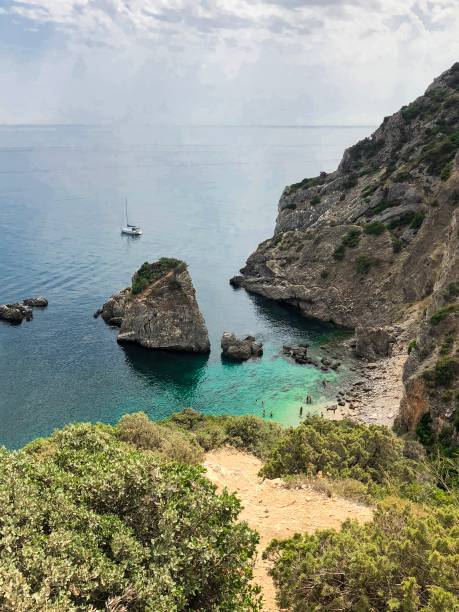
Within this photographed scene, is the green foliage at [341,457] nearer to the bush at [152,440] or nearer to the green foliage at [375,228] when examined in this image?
the bush at [152,440]

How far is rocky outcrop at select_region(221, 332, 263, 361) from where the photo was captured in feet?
217

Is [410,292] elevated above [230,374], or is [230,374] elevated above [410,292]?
[410,292]

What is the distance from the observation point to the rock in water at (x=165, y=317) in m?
67.6

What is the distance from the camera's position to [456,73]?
355ft

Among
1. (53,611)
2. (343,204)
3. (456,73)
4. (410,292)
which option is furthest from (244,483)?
(456,73)

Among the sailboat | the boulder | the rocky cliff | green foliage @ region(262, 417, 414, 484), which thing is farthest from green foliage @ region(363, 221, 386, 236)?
the sailboat

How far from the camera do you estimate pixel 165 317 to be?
67.8m

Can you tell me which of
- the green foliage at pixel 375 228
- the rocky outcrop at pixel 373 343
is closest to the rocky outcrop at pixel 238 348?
the rocky outcrop at pixel 373 343

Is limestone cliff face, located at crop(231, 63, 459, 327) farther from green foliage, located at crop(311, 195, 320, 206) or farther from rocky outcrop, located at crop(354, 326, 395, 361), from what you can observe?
rocky outcrop, located at crop(354, 326, 395, 361)

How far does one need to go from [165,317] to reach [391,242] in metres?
40.8

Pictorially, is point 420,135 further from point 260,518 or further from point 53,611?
point 53,611

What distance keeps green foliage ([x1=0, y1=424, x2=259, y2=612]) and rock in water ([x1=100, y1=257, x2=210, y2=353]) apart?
53411mm

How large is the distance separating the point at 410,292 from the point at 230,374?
31383mm

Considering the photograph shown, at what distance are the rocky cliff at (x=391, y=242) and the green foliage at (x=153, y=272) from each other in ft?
81.5
